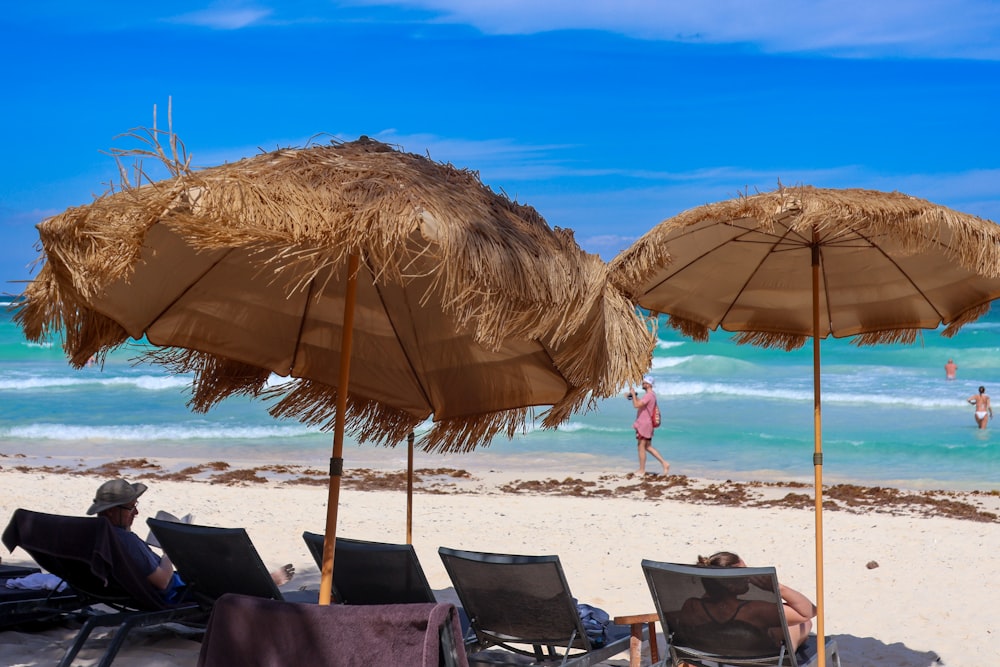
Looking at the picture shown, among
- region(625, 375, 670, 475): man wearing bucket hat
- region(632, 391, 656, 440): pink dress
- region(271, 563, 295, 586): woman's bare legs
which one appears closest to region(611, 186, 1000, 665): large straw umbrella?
region(271, 563, 295, 586): woman's bare legs

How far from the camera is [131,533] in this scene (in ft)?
16.1

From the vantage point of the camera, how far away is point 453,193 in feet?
11.1

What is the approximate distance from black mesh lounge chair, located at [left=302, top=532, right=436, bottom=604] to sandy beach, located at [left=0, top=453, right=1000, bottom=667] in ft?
2.87

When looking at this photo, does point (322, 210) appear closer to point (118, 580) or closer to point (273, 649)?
point (273, 649)

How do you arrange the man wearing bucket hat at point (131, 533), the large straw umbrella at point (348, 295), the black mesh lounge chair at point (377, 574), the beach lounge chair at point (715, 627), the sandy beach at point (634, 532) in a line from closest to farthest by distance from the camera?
the large straw umbrella at point (348, 295)
the beach lounge chair at point (715, 627)
the black mesh lounge chair at point (377, 574)
the man wearing bucket hat at point (131, 533)
the sandy beach at point (634, 532)

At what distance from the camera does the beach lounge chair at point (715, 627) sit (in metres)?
4.07

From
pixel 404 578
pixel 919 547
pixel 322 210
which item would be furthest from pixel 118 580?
pixel 919 547

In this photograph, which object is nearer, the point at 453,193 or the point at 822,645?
the point at 453,193

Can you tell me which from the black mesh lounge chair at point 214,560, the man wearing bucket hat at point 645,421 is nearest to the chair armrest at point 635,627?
the black mesh lounge chair at point 214,560

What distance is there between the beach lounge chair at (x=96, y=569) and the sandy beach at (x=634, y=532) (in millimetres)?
251

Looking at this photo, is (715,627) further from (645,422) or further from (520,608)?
(645,422)

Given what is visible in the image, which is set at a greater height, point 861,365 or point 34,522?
point 861,365

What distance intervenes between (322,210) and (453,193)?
1.59 feet

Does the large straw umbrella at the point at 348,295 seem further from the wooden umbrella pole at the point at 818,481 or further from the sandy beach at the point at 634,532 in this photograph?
the sandy beach at the point at 634,532
